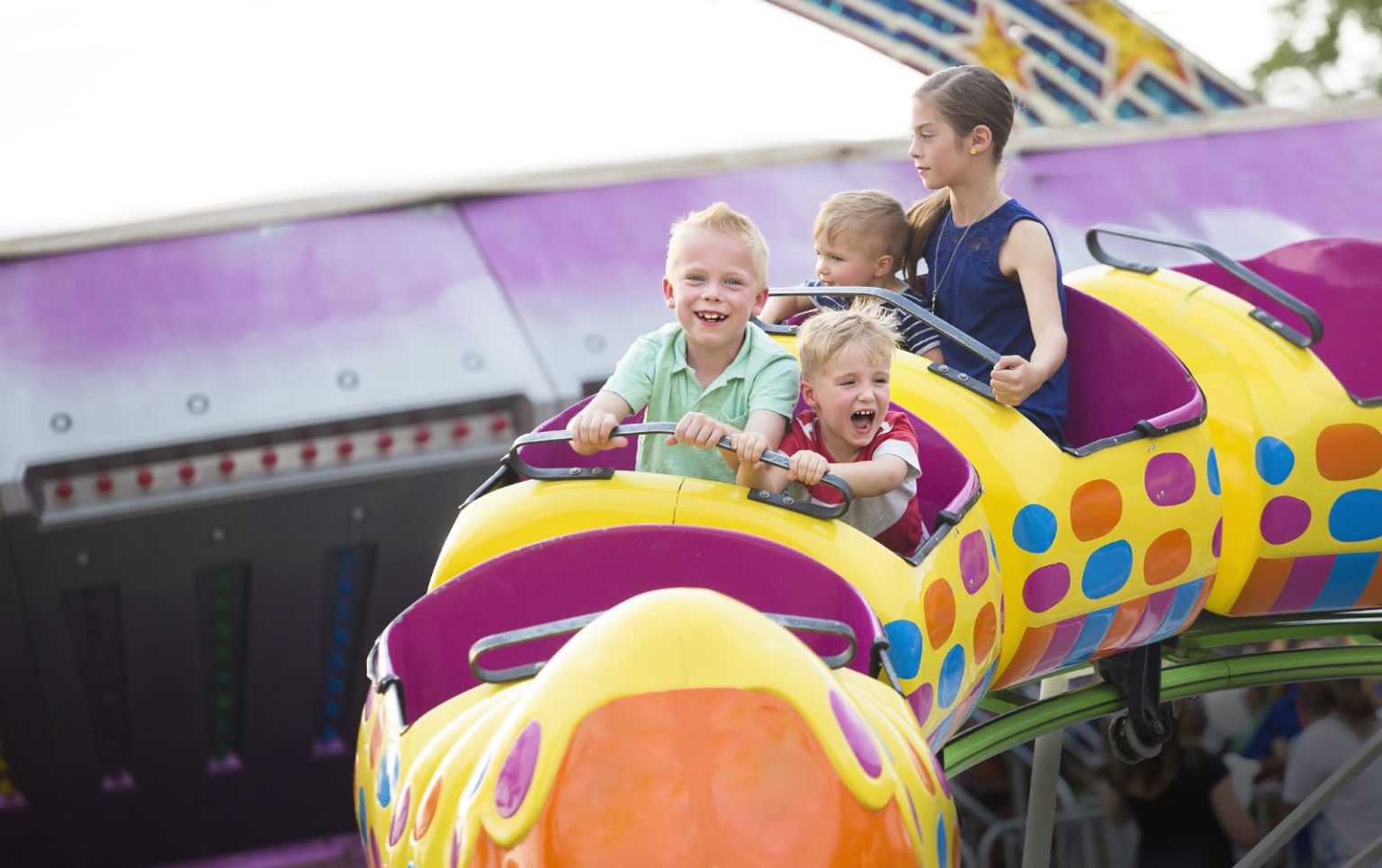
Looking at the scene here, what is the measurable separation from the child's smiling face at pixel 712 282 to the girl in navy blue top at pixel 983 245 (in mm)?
546

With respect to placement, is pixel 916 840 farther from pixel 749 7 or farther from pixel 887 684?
pixel 749 7

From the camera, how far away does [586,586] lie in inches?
57.3

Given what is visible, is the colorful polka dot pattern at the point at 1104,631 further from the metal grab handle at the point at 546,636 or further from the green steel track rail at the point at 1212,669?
the metal grab handle at the point at 546,636

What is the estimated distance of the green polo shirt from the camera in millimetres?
1763

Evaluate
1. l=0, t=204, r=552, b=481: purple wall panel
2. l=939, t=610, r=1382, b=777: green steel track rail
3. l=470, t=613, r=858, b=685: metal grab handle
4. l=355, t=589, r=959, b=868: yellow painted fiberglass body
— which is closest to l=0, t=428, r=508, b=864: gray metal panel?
l=0, t=204, r=552, b=481: purple wall panel

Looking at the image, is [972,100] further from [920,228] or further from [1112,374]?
[1112,374]

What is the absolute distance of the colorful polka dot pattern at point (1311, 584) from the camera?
7.75 feet

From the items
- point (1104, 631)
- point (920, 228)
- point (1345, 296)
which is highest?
point (920, 228)

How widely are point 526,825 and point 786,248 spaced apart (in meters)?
3.51

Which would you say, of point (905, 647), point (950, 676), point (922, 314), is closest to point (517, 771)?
point (905, 647)

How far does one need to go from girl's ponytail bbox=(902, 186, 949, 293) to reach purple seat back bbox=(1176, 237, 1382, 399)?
973 mm

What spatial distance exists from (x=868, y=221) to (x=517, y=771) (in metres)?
1.42

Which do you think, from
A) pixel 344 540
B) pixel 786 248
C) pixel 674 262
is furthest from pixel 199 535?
pixel 674 262

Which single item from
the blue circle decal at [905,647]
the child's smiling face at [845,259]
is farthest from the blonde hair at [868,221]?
the blue circle decal at [905,647]
